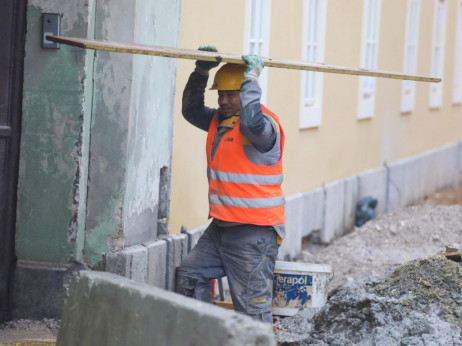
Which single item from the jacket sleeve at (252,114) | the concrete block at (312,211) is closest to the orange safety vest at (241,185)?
the jacket sleeve at (252,114)

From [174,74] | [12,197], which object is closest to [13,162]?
[12,197]

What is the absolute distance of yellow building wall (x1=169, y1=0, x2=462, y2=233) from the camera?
801cm

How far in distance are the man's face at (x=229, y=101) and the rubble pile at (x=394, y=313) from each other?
163cm

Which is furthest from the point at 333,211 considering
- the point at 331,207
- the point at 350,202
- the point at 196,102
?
the point at 196,102

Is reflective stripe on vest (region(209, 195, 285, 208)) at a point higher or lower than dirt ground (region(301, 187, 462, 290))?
higher

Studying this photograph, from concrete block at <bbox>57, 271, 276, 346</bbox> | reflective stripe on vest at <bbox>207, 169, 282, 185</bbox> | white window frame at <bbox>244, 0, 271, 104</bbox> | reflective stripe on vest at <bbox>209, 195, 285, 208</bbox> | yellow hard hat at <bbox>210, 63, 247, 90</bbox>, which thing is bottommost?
concrete block at <bbox>57, 271, 276, 346</bbox>

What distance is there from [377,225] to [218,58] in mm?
Result: 7341

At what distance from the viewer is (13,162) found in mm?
6395

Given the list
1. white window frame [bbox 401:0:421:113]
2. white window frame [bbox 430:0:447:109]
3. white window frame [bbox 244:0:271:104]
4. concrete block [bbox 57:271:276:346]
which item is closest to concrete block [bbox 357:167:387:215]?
white window frame [bbox 401:0:421:113]

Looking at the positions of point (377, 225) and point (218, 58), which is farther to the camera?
point (377, 225)

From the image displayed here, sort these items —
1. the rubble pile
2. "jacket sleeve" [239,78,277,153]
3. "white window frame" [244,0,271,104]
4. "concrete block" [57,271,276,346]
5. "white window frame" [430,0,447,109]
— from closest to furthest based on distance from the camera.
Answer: "concrete block" [57,271,276,346]
"jacket sleeve" [239,78,277,153]
the rubble pile
"white window frame" [244,0,271,104]
"white window frame" [430,0,447,109]

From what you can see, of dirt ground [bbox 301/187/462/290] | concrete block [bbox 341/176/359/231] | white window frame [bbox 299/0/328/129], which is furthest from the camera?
concrete block [bbox 341/176/359/231]

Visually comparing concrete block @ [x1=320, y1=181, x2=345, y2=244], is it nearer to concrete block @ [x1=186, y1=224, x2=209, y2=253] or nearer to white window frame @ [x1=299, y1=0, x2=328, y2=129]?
white window frame @ [x1=299, y1=0, x2=328, y2=129]

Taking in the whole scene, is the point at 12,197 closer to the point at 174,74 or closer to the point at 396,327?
the point at 174,74
